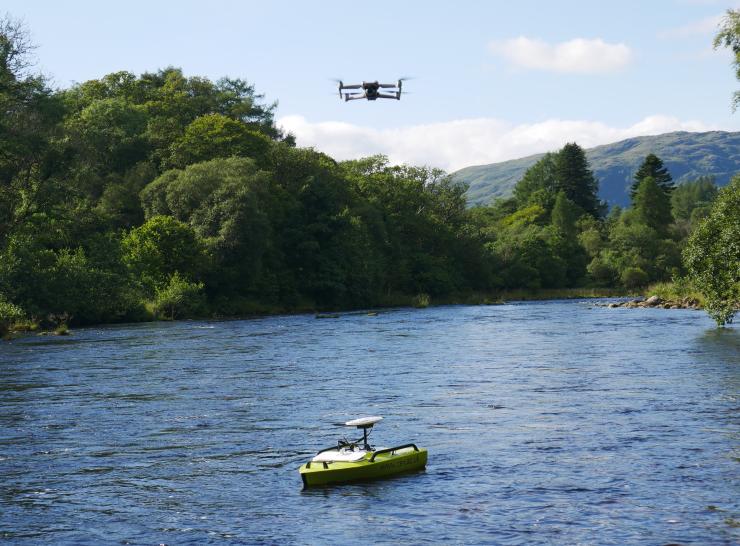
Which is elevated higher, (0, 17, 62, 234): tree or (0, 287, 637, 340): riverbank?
(0, 17, 62, 234): tree

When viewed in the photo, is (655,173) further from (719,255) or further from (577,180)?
(719,255)

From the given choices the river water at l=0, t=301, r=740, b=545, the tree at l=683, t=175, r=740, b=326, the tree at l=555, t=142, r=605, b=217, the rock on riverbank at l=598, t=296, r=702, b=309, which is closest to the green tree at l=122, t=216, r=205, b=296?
the river water at l=0, t=301, r=740, b=545

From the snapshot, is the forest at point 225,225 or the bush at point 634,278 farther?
the bush at point 634,278

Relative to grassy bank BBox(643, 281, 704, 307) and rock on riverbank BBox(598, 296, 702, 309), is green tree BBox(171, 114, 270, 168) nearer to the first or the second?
rock on riverbank BBox(598, 296, 702, 309)

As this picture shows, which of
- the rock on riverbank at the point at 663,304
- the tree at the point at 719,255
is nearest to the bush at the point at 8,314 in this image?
the tree at the point at 719,255

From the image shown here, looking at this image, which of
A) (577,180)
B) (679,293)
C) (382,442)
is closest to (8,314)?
(382,442)

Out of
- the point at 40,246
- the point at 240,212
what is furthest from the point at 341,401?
the point at 240,212

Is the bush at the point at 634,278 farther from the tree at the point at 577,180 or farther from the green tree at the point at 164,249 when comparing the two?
the green tree at the point at 164,249
